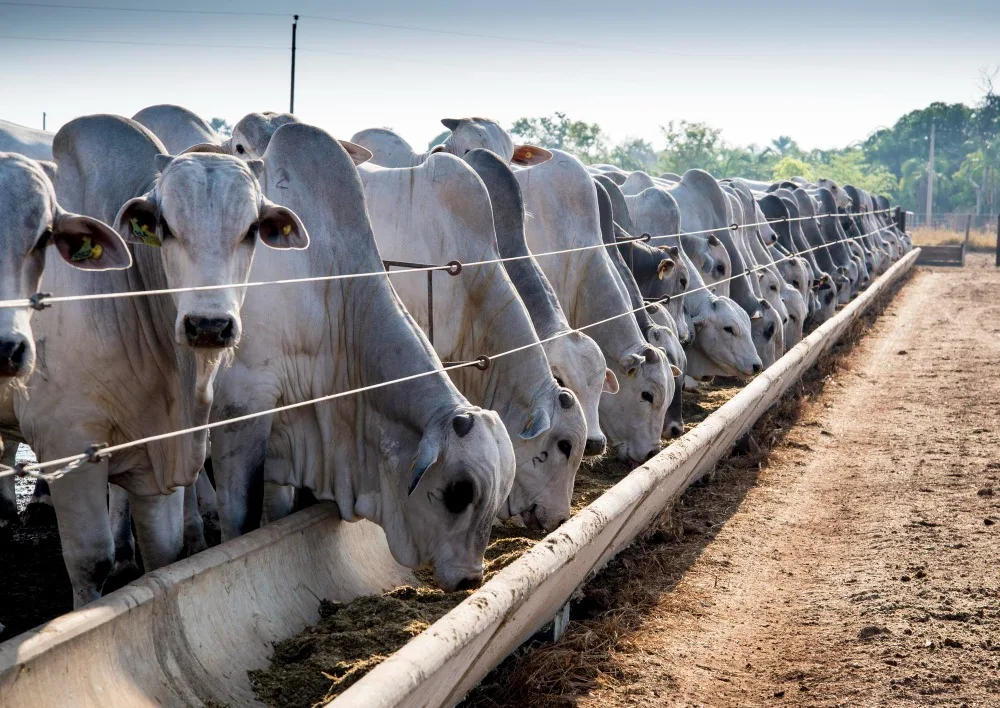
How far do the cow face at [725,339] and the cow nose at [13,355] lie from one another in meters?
7.45

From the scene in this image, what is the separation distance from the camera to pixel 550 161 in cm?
809

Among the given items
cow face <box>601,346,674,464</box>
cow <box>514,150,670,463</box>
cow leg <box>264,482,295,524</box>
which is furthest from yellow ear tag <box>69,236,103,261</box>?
cow face <box>601,346,674,464</box>

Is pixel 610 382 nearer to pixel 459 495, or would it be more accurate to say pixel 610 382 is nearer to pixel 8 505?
pixel 459 495

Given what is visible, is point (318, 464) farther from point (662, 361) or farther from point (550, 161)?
point (550, 161)

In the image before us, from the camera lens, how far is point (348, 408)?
4707 mm

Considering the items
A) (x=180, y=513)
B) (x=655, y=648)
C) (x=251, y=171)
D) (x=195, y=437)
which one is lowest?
(x=655, y=648)

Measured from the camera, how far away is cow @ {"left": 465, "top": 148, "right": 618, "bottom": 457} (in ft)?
20.4

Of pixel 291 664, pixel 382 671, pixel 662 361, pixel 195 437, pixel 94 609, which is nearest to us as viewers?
pixel 382 671

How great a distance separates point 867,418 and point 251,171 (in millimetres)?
6847

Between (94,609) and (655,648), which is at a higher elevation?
(94,609)

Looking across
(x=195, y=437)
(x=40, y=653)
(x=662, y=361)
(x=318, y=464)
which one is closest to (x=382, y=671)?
(x=40, y=653)

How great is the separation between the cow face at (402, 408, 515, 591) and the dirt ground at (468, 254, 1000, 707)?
0.46 m

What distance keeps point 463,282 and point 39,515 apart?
2482 mm

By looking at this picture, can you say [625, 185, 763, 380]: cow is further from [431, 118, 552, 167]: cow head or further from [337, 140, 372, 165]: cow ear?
[337, 140, 372, 165]: cow ear
